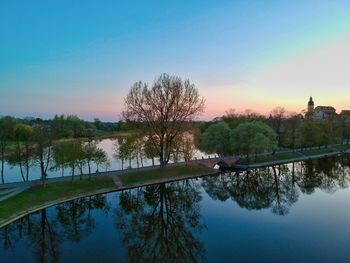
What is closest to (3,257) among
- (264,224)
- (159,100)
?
(264,224)

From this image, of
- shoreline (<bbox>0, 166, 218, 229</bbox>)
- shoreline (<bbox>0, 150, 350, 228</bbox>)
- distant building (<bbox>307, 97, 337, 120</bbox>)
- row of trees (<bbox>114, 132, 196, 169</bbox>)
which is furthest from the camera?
distant building (<bbox>307, 97, 337, 120</bbox>)

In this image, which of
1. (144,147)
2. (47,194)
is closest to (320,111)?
(144,147)

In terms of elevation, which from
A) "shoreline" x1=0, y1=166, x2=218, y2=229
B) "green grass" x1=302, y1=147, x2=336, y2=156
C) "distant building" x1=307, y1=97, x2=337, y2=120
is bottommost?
"shoreline" x1=0, y1=166, x2=218, y2=229

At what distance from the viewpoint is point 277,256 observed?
21266 mm

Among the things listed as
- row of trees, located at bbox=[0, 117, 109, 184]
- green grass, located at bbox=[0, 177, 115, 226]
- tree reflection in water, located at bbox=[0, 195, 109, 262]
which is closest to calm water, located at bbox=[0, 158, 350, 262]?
tree reflection in water, located at bbox=[0, 195, 109, 262]

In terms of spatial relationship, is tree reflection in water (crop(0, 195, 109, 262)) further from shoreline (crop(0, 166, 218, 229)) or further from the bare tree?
the bare tree

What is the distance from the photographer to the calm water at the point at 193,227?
2212 centimetres

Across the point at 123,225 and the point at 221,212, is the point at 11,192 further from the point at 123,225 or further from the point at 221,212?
the point at 221,212

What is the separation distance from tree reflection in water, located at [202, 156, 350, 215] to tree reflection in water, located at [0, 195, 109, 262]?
664 inches

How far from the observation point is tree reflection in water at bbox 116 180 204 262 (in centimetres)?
2264

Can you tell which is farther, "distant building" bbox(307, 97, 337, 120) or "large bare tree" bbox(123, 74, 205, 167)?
"distant building" bbox(307, 97, 337, 120)

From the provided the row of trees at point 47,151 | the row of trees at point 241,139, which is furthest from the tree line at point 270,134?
the row of trees at point 47,151

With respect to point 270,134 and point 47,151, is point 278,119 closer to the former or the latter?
point 270,134

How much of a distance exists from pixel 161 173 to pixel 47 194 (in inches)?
724
